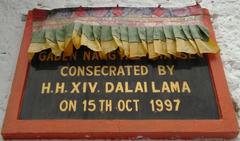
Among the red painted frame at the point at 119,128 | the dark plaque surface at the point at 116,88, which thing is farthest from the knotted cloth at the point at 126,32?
the red painted frame at the point at 119,128

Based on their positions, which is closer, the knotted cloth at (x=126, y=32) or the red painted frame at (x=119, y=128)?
the red painted frame at (x=119, y=128)

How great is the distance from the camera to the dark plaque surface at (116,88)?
1.37 meters

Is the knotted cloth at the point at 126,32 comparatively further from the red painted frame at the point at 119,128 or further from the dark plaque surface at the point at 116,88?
the red painted frame at the point at 119,128

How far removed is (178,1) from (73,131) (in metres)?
0.90

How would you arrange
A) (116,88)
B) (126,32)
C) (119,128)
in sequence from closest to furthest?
(119,128) < (116,88) < (126,32)

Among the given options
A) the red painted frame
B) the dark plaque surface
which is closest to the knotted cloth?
the dark plaque surface

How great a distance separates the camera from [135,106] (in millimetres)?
1377

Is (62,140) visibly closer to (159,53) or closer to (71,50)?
(71,50)

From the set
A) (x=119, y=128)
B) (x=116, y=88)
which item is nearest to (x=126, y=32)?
(x=116, y=88)

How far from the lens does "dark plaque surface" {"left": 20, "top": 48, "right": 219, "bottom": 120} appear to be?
1.37 metres

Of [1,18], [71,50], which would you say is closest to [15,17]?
[1,18]

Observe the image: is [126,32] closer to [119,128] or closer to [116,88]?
[116,88]

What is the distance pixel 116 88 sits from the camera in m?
1.44

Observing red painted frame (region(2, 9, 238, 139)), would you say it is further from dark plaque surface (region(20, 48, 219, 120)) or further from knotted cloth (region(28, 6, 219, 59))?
knotted cloth (region(28, 6, 219, 59))
